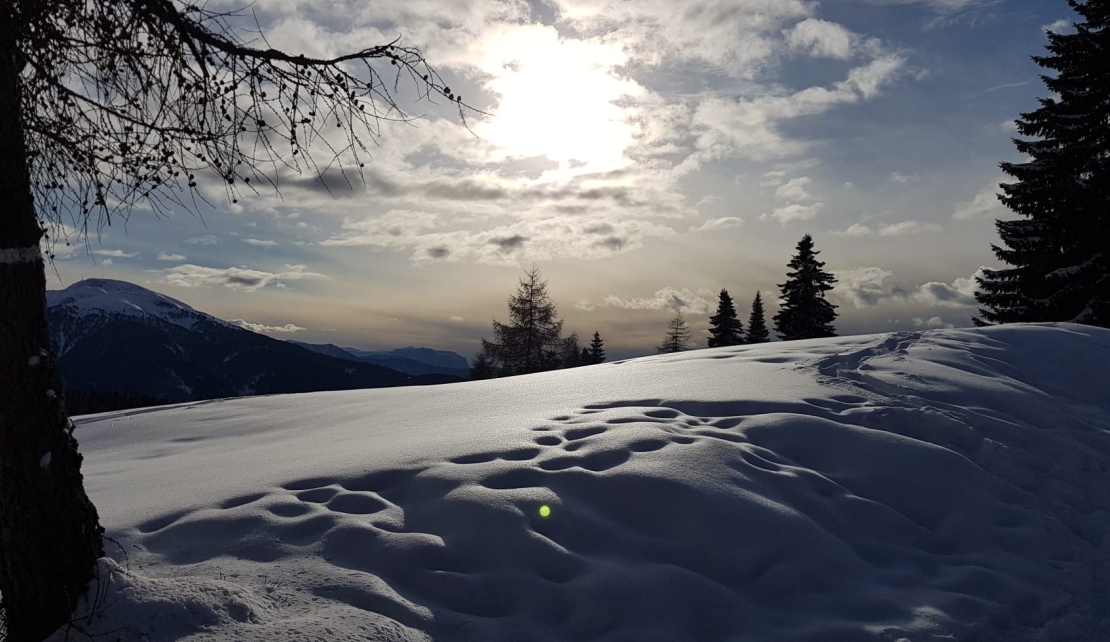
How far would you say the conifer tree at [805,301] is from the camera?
35406mm

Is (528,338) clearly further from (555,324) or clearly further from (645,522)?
(645,522)

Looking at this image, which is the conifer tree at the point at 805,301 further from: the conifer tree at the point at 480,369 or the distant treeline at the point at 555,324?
the conifer tree at the point at 480,369

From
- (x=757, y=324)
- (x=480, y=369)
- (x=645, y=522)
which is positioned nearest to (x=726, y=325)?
(x=757, y=324)

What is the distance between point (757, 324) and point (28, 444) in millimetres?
44196

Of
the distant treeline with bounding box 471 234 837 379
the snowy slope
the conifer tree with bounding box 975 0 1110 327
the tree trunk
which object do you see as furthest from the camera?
the distant treeline with bounding box 471 234 837 379

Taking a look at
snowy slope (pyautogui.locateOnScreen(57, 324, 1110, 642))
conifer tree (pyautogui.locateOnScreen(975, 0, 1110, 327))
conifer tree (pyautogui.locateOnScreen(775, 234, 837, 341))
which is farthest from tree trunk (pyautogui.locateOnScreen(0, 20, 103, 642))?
conifer tree (pyautogui.locateOnScreen(775, 234, 837, 341))

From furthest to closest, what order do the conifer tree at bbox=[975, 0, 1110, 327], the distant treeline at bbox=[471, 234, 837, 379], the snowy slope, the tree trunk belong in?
the distant treeline at bbox=[471, 234, 837, 379] → the conifer tree at bbox=[975, 0, 1110, 327] → the snowy slope → the tree trunk

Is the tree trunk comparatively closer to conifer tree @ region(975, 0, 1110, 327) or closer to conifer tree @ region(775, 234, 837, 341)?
conifer tree @ region(975, 0, 1110, 327)

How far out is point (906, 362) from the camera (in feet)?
27.6

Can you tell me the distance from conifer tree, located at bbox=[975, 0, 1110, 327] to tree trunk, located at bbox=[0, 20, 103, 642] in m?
26.3

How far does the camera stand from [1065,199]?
21.0 m

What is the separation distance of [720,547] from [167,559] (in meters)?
3.59

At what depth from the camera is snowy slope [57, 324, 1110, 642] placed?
10.9 feet

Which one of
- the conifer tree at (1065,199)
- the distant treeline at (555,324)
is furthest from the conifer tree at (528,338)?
the conifer tree at (1065,199)
